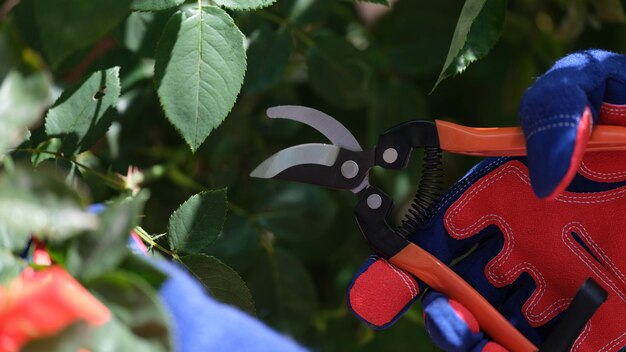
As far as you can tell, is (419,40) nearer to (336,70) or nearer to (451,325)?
(336,70)

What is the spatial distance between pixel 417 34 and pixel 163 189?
33 centimetres

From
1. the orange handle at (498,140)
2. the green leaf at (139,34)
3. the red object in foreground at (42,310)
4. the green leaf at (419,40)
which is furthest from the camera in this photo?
the green leaf at (419,40)

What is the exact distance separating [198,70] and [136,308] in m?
0.18

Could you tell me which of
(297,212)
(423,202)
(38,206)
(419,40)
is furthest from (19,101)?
(419,40)

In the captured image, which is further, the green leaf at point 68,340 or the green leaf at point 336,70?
the green leaf at point 336,70

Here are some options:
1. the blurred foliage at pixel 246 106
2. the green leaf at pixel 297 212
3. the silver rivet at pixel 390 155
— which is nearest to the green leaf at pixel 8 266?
the blurred foliage at pixel 246 106

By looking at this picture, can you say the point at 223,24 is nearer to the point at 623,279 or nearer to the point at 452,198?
the point at 452,198

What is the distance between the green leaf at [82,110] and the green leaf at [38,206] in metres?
0.17

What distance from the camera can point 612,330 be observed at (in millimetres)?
471

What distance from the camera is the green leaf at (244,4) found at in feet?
1.51

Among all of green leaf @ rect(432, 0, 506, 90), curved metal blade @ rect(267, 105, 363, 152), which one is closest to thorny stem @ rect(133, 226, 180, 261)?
curved metal blade @ rect(267, 105, 363, 152)

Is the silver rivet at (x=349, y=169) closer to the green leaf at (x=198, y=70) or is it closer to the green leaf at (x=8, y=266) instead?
the green leaf at (x=198, y=70)

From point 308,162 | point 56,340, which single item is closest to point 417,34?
point 308,162

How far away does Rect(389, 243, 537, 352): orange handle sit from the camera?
1.46ft
